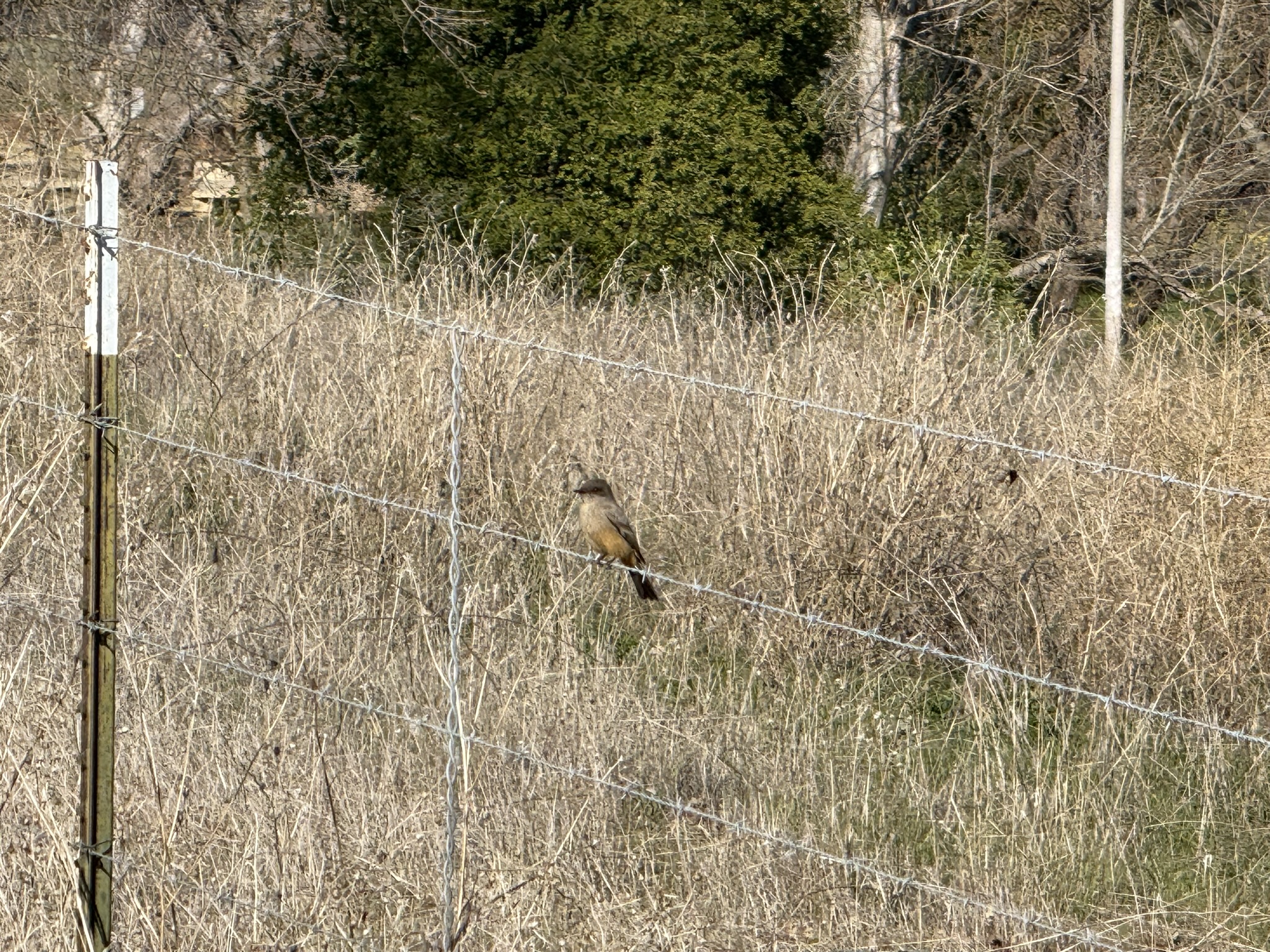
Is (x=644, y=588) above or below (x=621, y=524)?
below

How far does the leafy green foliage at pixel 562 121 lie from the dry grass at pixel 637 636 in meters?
6.05

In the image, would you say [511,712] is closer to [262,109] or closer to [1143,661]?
[1143,661]

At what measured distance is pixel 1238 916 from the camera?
3.99 metres

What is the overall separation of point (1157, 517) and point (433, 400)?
280cm

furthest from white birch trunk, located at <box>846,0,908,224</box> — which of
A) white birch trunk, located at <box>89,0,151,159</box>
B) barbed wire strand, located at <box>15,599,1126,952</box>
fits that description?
barbed wire strand, located at <box>15,599,1126,952</box>

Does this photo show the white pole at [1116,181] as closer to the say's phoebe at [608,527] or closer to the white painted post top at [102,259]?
the say's phoebe at [608,527]

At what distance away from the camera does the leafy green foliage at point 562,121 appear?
14234 mm

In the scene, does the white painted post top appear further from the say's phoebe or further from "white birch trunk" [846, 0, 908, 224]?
"white birch trunk" [846, 0, 908, 224]

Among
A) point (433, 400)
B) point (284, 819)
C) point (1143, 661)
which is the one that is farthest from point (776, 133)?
point (284, 819)

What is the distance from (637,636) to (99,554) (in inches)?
120

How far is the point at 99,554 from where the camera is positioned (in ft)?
9.96

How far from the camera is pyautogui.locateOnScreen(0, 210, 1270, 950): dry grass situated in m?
3.67

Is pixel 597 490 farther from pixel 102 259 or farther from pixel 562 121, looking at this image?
pixel 562 121

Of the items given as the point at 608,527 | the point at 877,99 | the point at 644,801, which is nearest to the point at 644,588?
the point at 608,527
